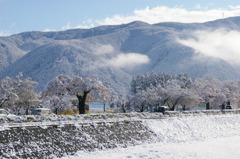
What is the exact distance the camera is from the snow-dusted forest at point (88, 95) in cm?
4288

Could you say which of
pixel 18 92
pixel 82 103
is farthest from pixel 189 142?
pixel 18 92

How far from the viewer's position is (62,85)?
42.9 metres

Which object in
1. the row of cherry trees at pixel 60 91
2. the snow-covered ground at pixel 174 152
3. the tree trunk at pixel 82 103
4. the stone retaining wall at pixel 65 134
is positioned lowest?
the snow-covered ground at pixel 174 152

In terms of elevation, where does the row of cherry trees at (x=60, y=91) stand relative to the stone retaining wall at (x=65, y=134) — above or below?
above

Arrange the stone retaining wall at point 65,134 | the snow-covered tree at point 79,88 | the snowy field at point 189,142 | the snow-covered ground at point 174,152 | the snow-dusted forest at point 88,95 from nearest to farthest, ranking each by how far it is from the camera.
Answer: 1. the stone retaining wall at point 65,134
2. the snow-covered ground at point 174,152
3. the snowy field at point 189,142
4. the snow-covered tree at point 79,88
5. the snow-dusted forest at point 88,95

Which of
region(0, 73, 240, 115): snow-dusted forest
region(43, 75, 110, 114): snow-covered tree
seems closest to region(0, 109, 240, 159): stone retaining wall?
region(43, 75, 110, 114): snow-covered tree

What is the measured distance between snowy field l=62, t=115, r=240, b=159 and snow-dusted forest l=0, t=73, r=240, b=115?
12455mm

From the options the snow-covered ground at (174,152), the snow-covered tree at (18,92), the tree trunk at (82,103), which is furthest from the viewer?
the snow-covered tree at (18,92)

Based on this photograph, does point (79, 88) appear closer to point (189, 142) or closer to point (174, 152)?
point (189, 142)

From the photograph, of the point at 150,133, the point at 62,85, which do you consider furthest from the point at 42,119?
the point at 62,85

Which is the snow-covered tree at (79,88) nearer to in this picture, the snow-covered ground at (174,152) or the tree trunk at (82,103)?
the tree trunk at (82,103)

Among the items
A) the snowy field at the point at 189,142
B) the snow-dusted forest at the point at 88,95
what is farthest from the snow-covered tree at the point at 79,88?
the snowy field at the point at 189,142

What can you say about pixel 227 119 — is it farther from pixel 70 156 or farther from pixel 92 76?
pixel 70 156

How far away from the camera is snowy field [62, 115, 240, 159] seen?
24.3 meters
